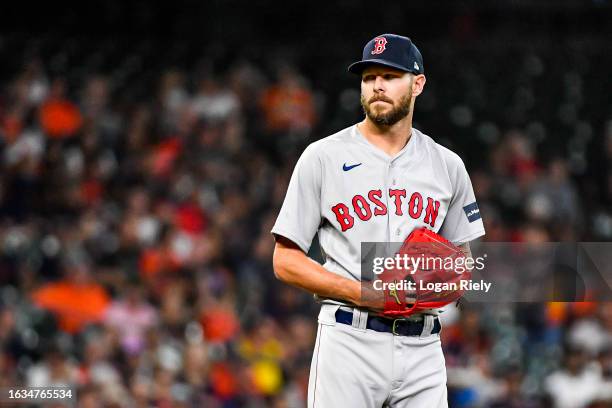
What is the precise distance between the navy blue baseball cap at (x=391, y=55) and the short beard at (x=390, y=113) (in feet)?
0.32

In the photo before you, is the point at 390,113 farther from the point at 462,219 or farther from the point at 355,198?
the point at 462,219

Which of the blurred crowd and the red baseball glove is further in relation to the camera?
the blurred crowd

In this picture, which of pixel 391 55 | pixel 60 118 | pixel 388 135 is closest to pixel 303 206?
pixel 388 135

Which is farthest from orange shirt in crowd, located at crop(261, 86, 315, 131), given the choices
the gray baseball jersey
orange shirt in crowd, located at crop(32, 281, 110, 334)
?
the gray baseball jersey

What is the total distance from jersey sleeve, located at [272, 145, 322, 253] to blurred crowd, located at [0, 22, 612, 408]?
13.3 ft

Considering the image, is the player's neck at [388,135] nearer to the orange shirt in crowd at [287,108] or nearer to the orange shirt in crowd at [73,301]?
the orange shirt in crowd at [73,301]

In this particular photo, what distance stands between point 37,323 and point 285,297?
78.7 inches

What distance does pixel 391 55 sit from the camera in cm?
321

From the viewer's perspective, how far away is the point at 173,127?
10328mm

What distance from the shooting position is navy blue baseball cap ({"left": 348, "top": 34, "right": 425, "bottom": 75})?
3.20 m

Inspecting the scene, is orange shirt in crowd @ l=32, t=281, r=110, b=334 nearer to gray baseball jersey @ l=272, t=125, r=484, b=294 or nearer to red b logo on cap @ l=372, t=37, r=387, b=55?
gray baseball jersey @ l=272, t=125, r=484, b=294

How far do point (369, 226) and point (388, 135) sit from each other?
0.33 meters

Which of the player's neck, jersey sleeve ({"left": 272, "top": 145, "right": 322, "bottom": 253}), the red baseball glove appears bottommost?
the red baseball glove

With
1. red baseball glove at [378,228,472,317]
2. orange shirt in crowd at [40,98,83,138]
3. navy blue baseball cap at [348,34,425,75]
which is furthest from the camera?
orange shirt in crowd at [40,98,83,138]
